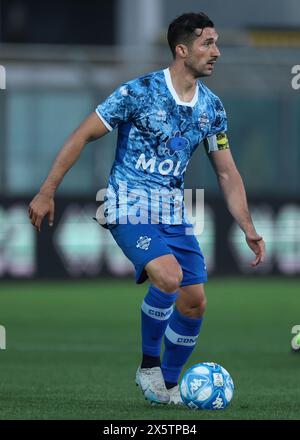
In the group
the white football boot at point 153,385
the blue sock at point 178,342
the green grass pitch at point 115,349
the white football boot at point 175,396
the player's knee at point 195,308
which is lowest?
the green grass pitch at point 115,349

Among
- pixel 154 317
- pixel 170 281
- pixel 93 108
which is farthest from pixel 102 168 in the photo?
pixel 170 281

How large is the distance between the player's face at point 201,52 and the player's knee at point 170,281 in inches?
49.1

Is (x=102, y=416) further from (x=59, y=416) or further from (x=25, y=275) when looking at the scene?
(x=25, y=275)

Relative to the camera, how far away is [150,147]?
8.38m

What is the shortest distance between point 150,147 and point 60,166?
1.94 ft

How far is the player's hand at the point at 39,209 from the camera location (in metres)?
7.90

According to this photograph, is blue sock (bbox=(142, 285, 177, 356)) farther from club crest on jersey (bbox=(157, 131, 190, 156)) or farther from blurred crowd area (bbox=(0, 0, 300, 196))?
blurred crowd area (bbox=(0, 0, 300, 196))


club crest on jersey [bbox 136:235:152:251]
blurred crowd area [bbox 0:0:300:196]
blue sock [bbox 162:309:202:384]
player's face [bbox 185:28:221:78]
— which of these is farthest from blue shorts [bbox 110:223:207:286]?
blurred crowd area [bbox 0:0:300:196]

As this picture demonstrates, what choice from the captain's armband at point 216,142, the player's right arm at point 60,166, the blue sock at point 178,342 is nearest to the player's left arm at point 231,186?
the captain's armband at point 216,142

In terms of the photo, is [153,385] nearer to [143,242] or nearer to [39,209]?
[143,242]

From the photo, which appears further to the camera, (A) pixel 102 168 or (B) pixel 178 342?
(A) pixel 102 168

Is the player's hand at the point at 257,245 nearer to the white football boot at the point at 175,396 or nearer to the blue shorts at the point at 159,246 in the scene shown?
Answer: the blue shorts at the point at 159,246

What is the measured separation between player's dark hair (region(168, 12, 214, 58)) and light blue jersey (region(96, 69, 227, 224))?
0.78 ft
